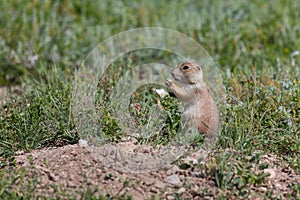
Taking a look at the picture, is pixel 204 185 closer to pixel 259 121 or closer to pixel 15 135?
pixel 259 121

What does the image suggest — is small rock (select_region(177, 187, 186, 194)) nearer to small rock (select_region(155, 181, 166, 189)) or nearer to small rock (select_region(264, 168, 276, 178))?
small rock (select_region(155, 181, 166, 189))

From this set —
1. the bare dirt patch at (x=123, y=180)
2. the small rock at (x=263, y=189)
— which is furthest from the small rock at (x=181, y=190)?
the small rock at (x=263, y=189)

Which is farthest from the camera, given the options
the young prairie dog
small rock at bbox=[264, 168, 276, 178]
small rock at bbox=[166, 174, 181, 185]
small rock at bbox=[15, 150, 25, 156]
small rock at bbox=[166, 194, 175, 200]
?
small rock at bbox=[15, 150, 25, 156]

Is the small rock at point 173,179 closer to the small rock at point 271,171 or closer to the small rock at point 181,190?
the small rock at point 181,190

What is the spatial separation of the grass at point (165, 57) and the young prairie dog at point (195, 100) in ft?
0.55

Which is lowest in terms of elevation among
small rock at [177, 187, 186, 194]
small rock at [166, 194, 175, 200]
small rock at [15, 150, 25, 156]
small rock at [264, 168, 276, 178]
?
small rock at [166, 194, 175, 200]

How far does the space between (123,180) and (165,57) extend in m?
3.39

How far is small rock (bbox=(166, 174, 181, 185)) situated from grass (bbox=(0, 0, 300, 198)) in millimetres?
236

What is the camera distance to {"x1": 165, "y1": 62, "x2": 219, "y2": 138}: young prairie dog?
4.55m

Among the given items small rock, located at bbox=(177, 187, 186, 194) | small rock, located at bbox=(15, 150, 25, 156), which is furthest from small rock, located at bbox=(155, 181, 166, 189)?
small rock, located at bbox=(15, 150, 25, 156)

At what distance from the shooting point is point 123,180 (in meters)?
4.20

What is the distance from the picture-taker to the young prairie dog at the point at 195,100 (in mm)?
4555

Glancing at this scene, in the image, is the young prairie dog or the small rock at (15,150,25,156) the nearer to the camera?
the young prairie dog

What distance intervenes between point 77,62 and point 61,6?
1746 millimetres
